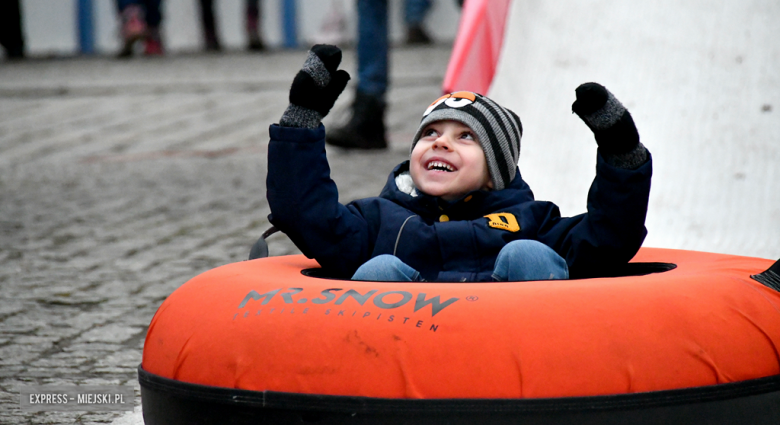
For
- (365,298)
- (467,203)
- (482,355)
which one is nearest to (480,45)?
(467,203)

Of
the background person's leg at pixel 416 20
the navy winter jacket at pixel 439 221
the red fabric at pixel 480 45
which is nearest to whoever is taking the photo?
the navy winter jacket at pixel 439 221

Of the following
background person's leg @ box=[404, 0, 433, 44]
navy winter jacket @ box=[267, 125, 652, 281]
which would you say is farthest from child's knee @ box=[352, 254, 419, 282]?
background person's leg @ box=[404, 0, 433, 44]

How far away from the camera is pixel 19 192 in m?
6.29

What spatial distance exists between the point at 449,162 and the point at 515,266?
0.41m

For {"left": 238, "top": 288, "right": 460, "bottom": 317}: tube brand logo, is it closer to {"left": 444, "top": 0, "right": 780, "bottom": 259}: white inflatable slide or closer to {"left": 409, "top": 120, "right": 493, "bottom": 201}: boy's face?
{"left": 409, "top": 120, "right": 493, "bottom": 201}: boy's face

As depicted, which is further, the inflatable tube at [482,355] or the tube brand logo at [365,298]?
the tube brand logo at [365,298]

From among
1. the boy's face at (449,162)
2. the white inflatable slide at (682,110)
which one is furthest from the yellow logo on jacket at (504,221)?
the white inflatable slide at (682,110)

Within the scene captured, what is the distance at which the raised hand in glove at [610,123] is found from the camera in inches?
88.1

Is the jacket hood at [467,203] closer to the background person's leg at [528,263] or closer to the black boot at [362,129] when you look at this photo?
the background person's leg at [528,263]

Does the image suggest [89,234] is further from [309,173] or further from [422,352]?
[422,352]

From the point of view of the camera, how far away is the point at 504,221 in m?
2.66

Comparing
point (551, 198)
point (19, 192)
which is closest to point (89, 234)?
point (19, 192)

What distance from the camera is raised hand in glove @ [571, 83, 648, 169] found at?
2238mm

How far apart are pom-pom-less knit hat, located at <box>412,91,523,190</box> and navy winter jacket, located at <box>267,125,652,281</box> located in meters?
0.07
